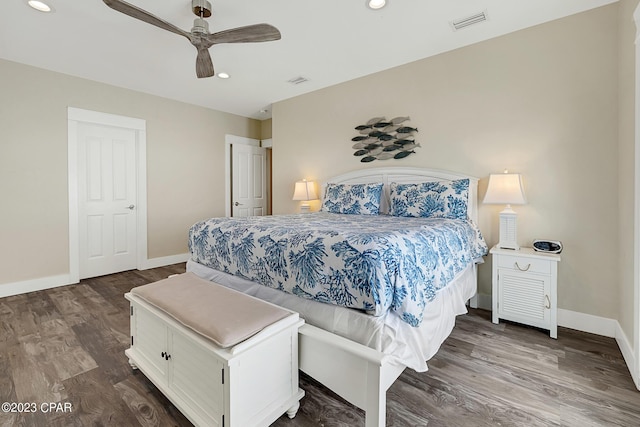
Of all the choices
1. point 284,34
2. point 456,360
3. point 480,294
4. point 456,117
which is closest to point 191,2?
point 284,34

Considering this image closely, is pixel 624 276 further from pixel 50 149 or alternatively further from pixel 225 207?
pixel 50 149

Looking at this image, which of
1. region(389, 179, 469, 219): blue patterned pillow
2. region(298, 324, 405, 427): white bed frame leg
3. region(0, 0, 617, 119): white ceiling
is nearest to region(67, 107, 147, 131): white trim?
region(0, 0, 617, 119): white ceiling

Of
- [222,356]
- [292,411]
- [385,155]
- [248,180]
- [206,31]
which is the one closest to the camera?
[222,356]

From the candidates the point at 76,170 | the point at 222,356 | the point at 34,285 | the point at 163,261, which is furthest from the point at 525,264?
the point at 34,285

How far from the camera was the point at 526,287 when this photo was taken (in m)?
2.34

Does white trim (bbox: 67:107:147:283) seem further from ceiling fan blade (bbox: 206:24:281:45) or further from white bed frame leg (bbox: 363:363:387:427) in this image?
white bed frame leg (bbox: 363:363:387:427)

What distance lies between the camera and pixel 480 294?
2.86 meters

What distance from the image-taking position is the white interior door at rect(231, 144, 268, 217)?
209 inches

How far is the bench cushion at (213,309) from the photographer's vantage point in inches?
50.0

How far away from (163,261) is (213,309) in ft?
11.6

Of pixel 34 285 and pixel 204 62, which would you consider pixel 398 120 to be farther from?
pixel 34 285

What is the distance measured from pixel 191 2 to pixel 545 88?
3.02 m

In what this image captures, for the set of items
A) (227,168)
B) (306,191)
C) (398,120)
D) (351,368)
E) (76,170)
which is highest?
(398,120)

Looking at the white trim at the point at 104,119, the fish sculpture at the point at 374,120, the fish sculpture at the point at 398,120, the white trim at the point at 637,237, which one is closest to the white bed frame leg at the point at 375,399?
Result: the white trim at the point at 637,237
